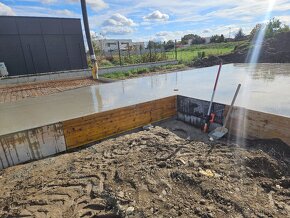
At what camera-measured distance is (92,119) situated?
3781 mm

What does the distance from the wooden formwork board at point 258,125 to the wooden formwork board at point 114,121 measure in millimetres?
1323

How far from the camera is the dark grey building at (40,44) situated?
968 centimetres

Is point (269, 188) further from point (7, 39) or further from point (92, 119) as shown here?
point (7, 39)

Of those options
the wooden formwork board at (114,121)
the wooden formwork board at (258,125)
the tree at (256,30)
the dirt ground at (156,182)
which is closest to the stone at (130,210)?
the dirt ground at (156,182)

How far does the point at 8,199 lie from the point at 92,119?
5.65ft

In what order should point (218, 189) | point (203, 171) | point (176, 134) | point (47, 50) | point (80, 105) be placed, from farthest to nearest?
point (47, 50) → point (80, 105) → point (176, 134) → point (203, 171) → point (218, 189)

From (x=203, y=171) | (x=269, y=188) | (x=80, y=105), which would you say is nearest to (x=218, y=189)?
(x=203, y=171)

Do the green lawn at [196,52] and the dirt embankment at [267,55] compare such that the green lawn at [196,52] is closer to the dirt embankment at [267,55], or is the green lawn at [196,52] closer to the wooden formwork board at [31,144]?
the dirt embankment at [267,55]

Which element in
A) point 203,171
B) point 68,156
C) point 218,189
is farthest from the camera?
point 68,156

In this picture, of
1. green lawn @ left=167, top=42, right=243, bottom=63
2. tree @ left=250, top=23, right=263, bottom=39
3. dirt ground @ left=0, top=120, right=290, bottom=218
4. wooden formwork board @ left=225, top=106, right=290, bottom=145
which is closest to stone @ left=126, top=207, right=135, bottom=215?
dirt ground @ left=0, top=120, right=290, bottom=218

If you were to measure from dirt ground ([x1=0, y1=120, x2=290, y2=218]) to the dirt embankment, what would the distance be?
995cm

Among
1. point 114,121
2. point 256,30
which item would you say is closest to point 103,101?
point 114,121

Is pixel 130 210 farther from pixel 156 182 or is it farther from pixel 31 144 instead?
pixel 31 144

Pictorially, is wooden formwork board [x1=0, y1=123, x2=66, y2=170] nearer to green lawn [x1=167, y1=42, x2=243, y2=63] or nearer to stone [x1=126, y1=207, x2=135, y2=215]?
stone [x1=126, y1=207, x2=135, y2=215]
